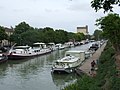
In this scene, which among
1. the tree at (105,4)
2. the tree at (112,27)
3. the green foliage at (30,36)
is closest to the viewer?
the tree at (105,4)

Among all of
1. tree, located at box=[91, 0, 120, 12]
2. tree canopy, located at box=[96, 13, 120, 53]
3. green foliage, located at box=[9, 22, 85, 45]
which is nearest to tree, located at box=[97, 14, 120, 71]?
tree canopy, located at box=[96, 13, 120, 53]

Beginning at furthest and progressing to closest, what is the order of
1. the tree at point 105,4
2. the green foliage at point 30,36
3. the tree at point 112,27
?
the green foliage at point 30,36 < the tree at point 112,27 < the tree at point 105,4

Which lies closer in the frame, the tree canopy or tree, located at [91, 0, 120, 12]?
tree, located at [91, 0, 120, 12]

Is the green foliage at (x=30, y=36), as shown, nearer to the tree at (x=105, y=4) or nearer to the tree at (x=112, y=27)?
the tree at (x=112, y=27)

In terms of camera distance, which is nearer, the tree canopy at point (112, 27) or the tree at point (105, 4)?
the tree at point (105, 4)

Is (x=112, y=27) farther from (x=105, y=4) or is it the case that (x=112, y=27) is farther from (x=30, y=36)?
(x=30, y=36)

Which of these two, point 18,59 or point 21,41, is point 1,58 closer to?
point 18,59

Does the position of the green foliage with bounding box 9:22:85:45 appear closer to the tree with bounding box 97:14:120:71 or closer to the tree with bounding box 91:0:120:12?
the tree with bounding box 97:14:120:71

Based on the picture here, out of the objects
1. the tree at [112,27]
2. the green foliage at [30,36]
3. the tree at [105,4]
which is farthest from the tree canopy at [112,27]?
the green foliage at [30,36]

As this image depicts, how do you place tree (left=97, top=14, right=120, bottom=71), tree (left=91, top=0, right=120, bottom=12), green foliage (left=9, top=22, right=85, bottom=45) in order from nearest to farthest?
tree (left=91, top=0, right=120, bottom=12) → tree (left=97, top=14, right=120, bottom=71) → green foliage (left=9, top=22, right=85, bottom=45)

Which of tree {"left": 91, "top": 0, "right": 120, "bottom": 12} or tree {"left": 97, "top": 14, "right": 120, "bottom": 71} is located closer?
tree {"left": 91, "top": 0, "right": 120, "bottom": 12}

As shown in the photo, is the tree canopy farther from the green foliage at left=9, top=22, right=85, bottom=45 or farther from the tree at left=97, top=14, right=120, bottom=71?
the green foliage at left=9, top=22, right=85, bottom=45

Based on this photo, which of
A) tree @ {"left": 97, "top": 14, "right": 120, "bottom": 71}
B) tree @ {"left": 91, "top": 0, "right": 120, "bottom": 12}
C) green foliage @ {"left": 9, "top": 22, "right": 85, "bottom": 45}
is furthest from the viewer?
green foliage @ {"left": 9, "top": 22, "right": 85, "bottom": 45}

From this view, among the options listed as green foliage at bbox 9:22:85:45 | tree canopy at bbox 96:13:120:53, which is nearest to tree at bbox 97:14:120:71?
tree canopy at bbox 96:13:120:53
